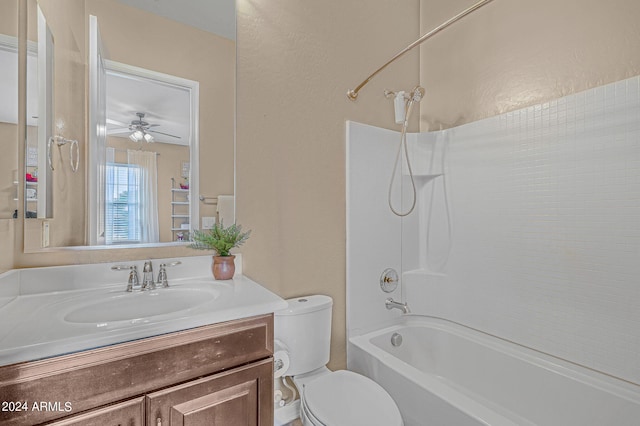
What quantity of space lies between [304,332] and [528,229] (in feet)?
4.34

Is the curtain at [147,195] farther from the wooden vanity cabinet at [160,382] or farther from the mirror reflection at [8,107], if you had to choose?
the wooden vanity cabinet at [160,382]

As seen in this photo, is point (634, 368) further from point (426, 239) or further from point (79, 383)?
point (79, 383)

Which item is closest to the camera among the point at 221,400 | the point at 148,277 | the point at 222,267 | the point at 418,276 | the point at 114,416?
the point at 114,416

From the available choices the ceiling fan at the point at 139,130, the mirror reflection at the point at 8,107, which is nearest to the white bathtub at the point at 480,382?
the ceiling fan at the point at 139,130

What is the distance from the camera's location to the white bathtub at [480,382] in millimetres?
1225

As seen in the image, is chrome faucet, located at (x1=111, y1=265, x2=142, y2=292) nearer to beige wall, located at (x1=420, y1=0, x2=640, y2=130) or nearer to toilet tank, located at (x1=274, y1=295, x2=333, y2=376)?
→ toilet tank, located at (x1=274, y1=295, x2=333, y2=376)

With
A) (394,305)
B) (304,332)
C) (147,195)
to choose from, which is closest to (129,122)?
(147,195)

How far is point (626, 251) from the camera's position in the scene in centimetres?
130

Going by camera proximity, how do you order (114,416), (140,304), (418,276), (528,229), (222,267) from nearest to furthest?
(114,416), (140,304), (222,267), (528,229), (418,276)

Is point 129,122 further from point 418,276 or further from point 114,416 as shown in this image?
point 418,276

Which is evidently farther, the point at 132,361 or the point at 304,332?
the point at 304,332

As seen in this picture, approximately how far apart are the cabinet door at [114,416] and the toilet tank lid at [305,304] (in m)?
0.64

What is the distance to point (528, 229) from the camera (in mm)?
1617

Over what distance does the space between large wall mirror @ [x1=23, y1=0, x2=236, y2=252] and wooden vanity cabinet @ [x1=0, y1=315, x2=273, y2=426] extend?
618 mm
